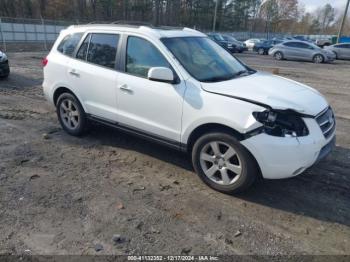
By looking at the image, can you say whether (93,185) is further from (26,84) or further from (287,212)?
Result: (26,84)

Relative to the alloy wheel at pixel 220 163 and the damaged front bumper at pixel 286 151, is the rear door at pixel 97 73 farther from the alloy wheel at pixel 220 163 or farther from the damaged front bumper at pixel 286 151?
the damaged front bumper at pixel 286 151

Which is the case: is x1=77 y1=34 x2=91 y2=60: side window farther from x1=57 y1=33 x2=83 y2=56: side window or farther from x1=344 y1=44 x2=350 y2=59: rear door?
x1=344 y1=44 x2=350 y2=59: rear door

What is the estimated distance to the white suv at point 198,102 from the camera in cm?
345

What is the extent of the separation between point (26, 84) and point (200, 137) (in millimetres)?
7913

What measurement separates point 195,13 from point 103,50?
69.1 metres

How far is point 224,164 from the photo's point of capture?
150 inches

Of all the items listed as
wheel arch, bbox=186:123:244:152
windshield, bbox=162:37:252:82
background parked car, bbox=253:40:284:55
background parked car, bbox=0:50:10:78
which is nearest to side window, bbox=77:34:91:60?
windshield, bbox=162:37:252:82

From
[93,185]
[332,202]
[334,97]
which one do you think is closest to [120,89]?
[93,185]

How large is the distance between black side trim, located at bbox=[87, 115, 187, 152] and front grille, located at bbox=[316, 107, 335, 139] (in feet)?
5.30

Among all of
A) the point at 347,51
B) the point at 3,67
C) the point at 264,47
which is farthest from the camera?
the point at 264,47

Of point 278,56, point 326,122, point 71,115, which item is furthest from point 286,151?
point 278,56

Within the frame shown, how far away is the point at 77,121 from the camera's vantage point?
545cm

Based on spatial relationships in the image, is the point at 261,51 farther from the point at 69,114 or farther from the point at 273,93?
the point at 273,93

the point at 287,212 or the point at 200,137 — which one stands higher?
the point at 200,137
